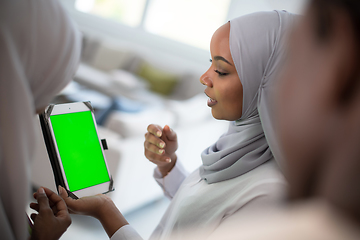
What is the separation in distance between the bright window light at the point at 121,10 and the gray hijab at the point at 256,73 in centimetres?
499

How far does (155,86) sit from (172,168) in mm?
3529

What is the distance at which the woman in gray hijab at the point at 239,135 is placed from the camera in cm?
68

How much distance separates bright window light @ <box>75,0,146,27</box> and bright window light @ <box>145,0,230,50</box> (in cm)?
22

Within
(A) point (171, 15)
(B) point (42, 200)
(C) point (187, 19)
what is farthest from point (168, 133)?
(A) point (171, 15)

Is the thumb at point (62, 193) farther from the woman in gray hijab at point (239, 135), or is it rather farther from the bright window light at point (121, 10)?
the bright window light at point (121, 10)

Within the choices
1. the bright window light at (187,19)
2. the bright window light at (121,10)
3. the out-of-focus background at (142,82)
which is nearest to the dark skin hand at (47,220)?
the out-of-focus background at (142,82)

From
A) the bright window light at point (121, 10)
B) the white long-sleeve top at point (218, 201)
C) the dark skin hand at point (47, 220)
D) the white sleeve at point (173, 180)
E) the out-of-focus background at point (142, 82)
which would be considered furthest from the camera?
the bright window light at point (121, 10)

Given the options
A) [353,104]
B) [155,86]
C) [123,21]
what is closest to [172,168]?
[353,104]

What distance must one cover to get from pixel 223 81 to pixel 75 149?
42cm

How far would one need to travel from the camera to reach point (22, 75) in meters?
0.42

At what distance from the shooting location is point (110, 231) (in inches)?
27.7

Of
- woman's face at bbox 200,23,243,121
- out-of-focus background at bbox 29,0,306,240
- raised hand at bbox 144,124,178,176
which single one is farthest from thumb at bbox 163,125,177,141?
out-of-focus background at bbox 29,0,306,240

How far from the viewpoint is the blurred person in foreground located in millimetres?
286

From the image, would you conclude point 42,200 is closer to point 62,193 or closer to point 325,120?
point 62,193
